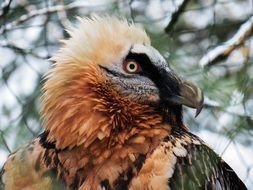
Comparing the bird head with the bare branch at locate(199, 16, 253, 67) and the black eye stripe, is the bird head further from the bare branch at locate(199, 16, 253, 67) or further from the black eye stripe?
the bare branch at locate(199, 16, 253, 67)

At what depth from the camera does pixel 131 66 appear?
84.1 inches

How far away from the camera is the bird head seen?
2029 millimetres

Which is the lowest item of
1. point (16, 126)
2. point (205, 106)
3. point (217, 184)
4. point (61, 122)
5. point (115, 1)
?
point (217, 184)

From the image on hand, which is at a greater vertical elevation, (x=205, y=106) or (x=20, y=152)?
(x=205, y=106)

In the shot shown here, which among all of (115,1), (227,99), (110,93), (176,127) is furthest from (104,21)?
(227,99)

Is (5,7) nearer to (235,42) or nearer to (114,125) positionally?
(114,125)

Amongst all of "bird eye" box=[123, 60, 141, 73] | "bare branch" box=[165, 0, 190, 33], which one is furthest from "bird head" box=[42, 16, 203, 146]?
"bare branch" box=[165, 0, 190, 33]

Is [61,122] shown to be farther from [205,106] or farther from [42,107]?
[205,106]

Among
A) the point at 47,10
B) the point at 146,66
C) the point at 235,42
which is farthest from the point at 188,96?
the point at 47,10

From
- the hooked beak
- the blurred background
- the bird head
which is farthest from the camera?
the bird head

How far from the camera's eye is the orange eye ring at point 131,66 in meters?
2.12

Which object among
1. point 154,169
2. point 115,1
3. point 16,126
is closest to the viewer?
point 16,126

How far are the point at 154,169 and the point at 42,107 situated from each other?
419 millimetres

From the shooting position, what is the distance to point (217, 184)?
1.96 metres
